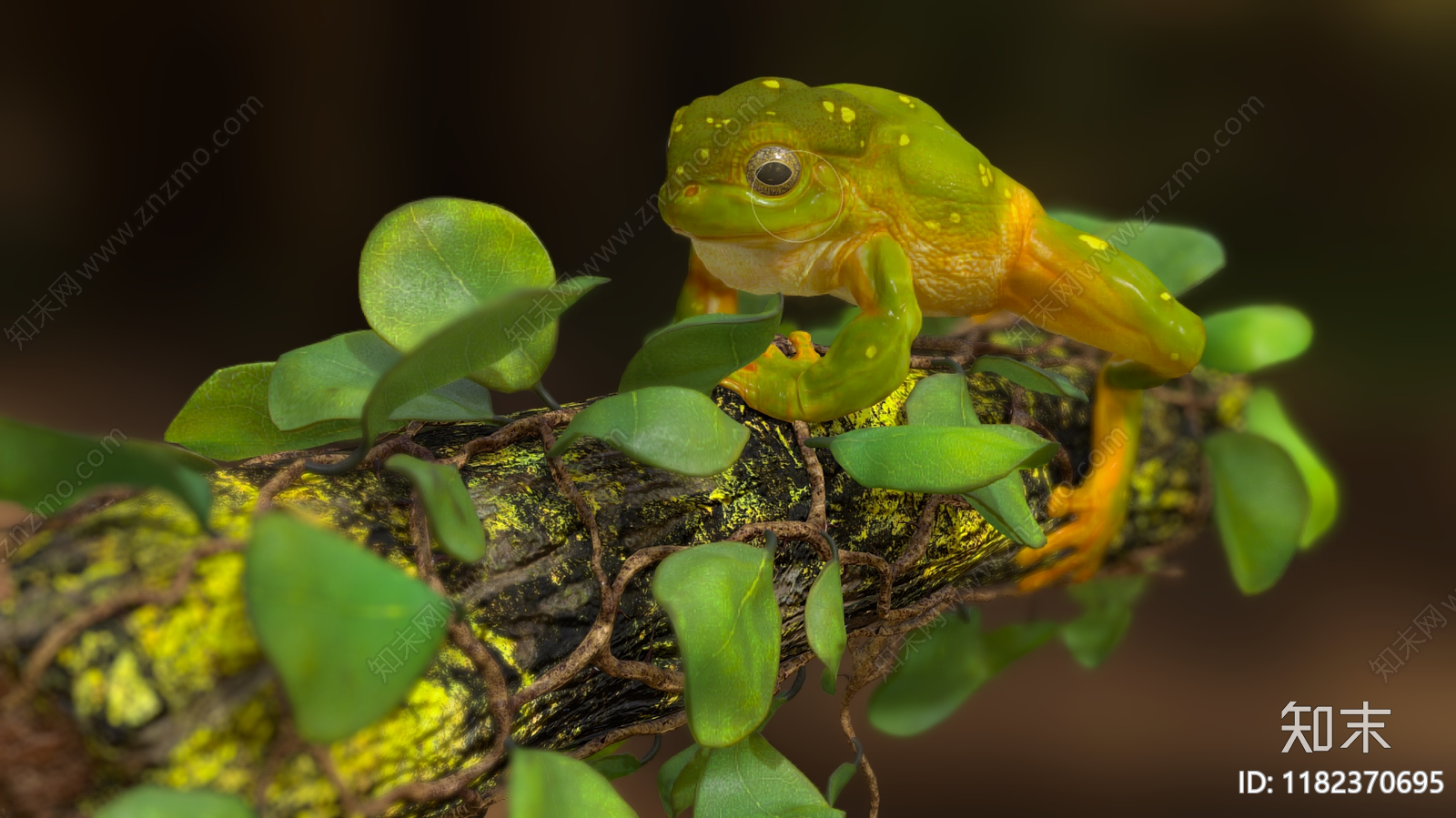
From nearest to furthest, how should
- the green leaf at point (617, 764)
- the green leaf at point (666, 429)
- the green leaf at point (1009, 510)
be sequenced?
1. the green leaf at point (666, 429)
2. the green leaf at point (1009, 510)
3. the green leaf at point (617, 764)

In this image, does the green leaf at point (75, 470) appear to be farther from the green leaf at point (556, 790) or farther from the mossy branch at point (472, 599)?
the green leaf at point (556, 790)

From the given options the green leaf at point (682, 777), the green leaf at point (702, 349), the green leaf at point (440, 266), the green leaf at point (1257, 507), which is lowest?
the green leaf at point (682, 777)

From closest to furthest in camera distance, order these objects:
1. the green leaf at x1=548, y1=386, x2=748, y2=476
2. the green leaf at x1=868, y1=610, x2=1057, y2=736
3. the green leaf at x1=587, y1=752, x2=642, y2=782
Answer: the green leaf at x1=548, y1=386, x2=748, y2=476 → the green leaf at x1=587, y1=752, x2=642, y2=782 → the green leaf at x1=868, y1=610, x2=1057, y2=736

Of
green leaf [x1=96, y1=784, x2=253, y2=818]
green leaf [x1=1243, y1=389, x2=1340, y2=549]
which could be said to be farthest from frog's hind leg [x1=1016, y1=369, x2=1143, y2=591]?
green leaf [x1=96, y1=784, x2=253, y2=818]

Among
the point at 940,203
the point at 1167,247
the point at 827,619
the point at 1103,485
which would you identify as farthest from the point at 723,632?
the point at 1167,247

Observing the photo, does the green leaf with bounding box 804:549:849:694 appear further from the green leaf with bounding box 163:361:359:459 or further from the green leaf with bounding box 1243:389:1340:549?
the green leaf with bounding box 1243:389:1340:549

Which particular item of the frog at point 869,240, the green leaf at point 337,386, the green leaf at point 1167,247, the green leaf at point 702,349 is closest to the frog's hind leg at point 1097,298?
the frog at point 869,240
